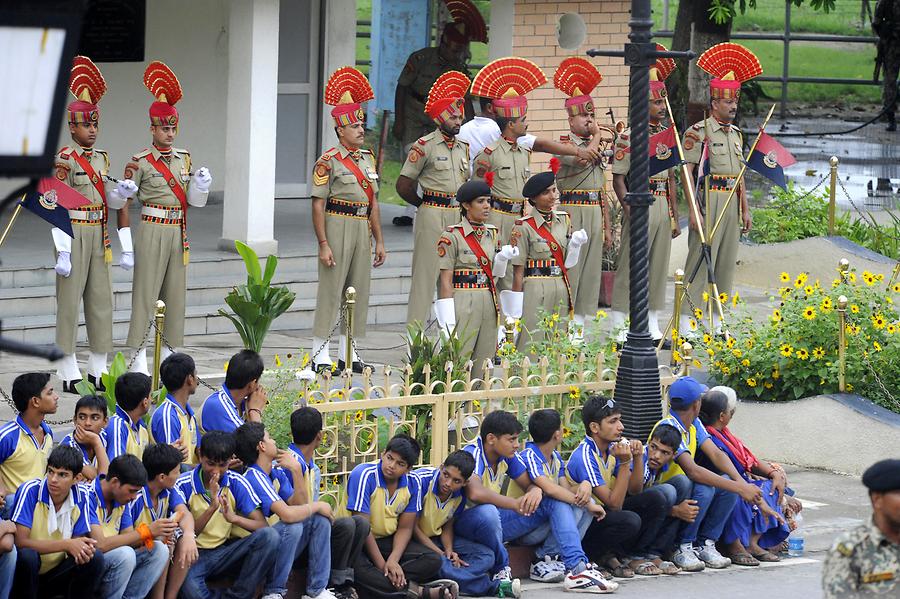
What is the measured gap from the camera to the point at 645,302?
9344 mm

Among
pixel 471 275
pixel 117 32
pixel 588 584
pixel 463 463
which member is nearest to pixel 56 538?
pixel 463 463

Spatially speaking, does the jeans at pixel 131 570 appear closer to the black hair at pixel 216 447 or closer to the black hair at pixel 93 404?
the black hair at pixel 216 447

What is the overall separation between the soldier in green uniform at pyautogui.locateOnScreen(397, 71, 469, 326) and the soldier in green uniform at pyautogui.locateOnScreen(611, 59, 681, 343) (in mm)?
1532

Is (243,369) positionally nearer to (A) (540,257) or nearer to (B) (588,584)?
(B) (588,584)

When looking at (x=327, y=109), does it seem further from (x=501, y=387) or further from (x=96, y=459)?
(x=96, y=459)

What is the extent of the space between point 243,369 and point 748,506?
2729mm

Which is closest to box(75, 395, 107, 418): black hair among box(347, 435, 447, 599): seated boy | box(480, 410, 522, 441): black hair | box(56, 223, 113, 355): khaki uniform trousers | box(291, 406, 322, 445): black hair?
box(291, 406, 322, 445): black hair

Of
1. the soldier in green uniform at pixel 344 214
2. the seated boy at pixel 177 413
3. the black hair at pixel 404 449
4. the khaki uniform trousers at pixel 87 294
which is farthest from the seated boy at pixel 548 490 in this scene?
the khaki uniform trousers at pixel 87 294

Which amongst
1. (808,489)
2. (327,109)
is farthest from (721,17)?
(808,489)

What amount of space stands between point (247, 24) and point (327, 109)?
2.80 m

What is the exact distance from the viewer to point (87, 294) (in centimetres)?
1156

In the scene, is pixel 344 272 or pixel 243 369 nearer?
pixel 243 369

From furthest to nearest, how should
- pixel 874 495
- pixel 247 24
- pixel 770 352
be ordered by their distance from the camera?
pixel 247 24
pixel 770 352
pixel 874 495

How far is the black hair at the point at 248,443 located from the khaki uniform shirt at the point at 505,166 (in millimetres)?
5269
